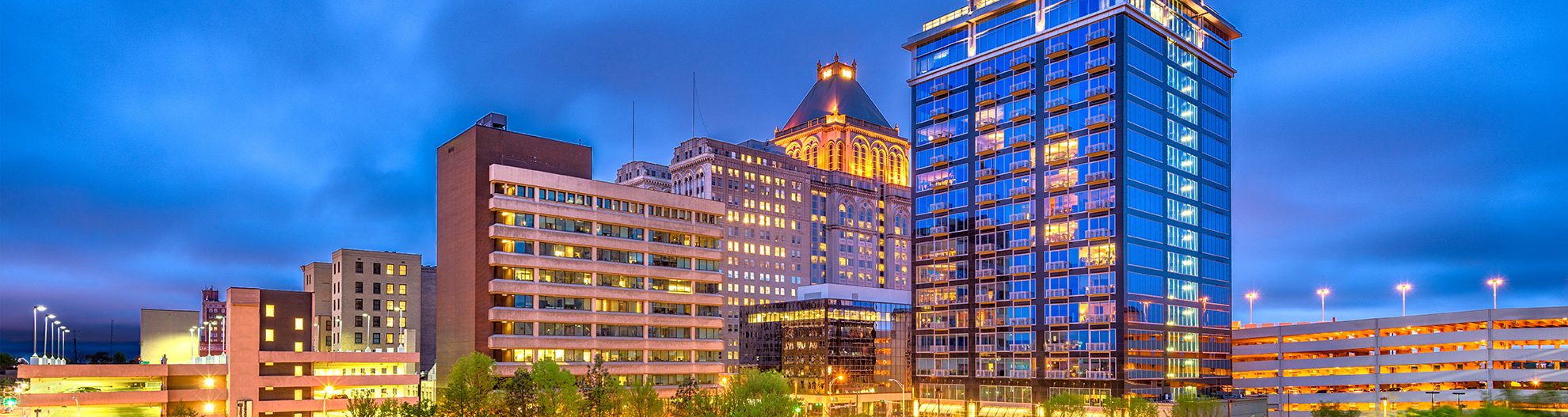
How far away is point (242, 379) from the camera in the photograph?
11538 cm

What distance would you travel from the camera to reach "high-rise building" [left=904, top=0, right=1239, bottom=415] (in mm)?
138625

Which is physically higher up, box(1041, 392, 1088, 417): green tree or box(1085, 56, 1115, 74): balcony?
box(1085, 56, 1115, 74): balcony

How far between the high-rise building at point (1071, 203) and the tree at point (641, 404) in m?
64.9

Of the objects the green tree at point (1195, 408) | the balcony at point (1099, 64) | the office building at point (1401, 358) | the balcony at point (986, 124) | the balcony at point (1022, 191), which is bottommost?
the green tree at point (1195, 408)

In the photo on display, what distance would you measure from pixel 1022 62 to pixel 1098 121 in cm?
1459

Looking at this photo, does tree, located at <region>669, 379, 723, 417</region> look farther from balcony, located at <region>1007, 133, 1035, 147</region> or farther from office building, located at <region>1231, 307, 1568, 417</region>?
office building, located at <region>1231, 307, 1568, 417</region>

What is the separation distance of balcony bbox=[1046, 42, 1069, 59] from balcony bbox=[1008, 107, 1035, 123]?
25.5 feet

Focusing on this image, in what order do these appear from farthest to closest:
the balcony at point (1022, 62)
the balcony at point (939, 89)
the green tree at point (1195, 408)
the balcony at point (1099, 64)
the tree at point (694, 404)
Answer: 1. the balcony at point (939, 89)
2. the balcony at point (1022, 62)
3. the balcony at point (1099, 64)
4. the green tree at point (1195, 408)
5. the tree at point (694, 404)

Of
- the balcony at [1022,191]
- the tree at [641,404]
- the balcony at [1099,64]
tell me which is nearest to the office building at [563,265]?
the tree at [641,404]

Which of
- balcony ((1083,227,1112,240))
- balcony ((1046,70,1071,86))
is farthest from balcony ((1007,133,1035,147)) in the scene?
balcony ((1083,227,1112,240))

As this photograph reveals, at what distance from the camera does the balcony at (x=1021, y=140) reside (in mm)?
147375

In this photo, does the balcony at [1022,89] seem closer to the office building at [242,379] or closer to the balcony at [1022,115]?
the balcony at [1022,115]

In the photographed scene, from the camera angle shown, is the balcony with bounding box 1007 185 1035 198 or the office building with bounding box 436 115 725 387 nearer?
the office building with bounding box 436 115 725 387

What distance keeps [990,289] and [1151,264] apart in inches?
883
